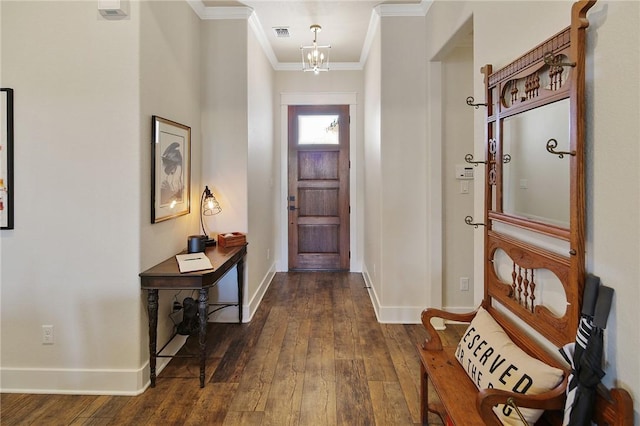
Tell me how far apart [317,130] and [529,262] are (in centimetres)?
400

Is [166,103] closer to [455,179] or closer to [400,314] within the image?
[455,179]

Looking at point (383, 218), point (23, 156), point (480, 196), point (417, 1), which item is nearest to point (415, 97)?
point (417, 1)

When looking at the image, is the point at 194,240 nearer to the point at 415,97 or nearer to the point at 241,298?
the point at 241,298

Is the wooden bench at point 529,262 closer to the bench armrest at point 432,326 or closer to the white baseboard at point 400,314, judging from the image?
the bench armrest at point 432,326

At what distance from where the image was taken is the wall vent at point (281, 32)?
3.69 metres

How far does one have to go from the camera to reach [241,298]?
10.6 feet

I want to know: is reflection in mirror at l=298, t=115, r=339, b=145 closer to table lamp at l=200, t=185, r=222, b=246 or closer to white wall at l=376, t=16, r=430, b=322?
white wall at l=376, t=16, r=430, b=322

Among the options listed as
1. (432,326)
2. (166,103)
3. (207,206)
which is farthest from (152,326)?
(432,326)

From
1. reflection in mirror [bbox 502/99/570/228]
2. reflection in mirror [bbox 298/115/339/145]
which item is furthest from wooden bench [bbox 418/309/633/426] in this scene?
reflection in mirror [bbox 298/115/339/145]

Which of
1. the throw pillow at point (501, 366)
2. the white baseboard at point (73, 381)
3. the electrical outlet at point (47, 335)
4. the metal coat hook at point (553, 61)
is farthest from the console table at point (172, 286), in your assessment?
the metal coat hook at point (553, 61)

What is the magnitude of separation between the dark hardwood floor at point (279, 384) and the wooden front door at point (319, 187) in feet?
5.92

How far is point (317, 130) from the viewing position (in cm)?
508

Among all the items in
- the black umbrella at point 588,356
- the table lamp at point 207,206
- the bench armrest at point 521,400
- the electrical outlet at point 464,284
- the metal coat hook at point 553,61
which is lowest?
the electrical outlet at point 464,284

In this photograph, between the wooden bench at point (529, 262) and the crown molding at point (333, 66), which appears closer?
the wooden bench at point (529, 262)
